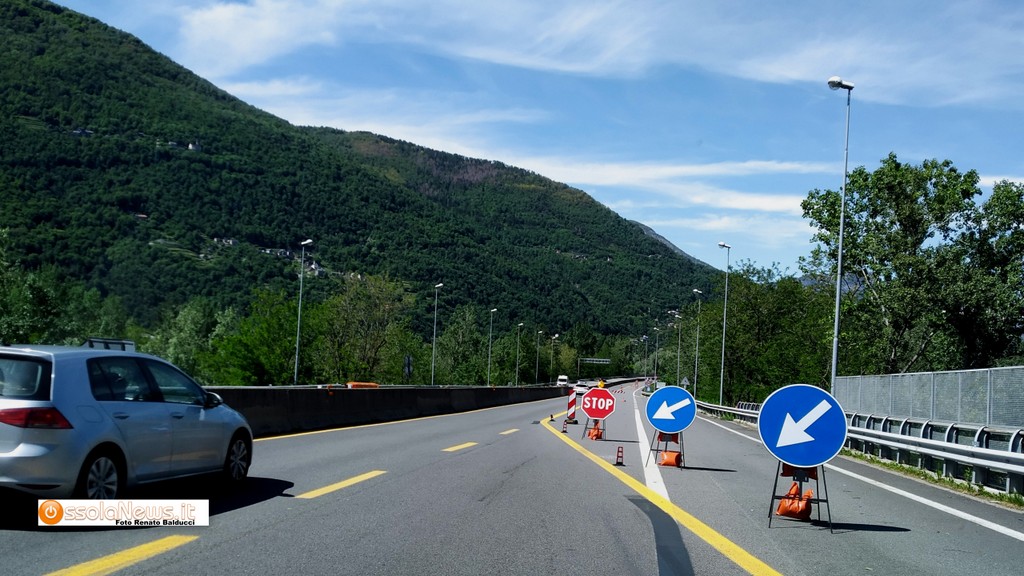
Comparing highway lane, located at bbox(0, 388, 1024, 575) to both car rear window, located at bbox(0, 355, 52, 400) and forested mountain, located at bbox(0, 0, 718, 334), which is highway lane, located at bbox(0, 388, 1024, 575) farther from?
forested mountain, located at bbox(0, 0, 718, 334)

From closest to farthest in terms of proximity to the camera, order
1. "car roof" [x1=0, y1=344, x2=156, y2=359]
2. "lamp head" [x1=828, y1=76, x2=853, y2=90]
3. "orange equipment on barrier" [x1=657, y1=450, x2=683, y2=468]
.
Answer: "car roof" [x1=0, y1=344, x2=156, y2=359] → "orange equipment on barrier" [x1=657, y1=450, x2=683, y2=468] → "lamp head" [x1=828, y1=76, x2=853, y2=90]

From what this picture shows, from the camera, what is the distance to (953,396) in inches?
677

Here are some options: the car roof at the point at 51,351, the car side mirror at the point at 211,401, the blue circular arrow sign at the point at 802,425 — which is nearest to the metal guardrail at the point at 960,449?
the blue circular arrow sign at the point at 802,425

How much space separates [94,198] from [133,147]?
27.3 meters

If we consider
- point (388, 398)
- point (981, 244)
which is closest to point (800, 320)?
point (981, 244)

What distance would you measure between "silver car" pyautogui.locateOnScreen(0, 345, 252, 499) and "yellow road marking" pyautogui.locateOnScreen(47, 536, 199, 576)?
90 cm

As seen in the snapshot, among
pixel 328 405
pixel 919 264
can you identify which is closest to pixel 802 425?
pixel 328 405

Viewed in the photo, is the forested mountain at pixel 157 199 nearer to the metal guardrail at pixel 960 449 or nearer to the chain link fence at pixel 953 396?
the chain link fence at pixel 953 396

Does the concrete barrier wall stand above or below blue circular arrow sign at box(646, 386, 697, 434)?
below

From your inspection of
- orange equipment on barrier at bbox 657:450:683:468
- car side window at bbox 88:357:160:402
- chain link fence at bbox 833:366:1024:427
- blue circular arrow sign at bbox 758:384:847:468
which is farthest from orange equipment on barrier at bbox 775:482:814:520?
chain link fence at bbox 833:366:1024:427

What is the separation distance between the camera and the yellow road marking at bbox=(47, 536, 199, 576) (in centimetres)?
580

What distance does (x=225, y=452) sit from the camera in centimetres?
960

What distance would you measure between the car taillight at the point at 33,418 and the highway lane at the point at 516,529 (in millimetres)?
816

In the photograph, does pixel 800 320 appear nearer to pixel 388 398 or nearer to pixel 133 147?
pixel 388 398
